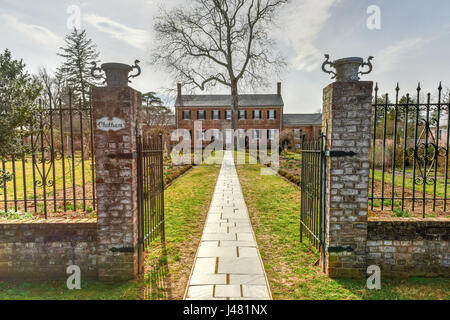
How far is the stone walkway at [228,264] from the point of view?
3080mm

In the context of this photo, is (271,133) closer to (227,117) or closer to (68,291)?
Result: (227,117)

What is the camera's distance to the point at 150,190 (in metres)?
4.17

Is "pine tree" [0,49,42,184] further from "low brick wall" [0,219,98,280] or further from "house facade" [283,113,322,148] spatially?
"house facade" [283,113,322,148]

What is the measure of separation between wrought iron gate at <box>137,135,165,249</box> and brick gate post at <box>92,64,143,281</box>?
0.19m

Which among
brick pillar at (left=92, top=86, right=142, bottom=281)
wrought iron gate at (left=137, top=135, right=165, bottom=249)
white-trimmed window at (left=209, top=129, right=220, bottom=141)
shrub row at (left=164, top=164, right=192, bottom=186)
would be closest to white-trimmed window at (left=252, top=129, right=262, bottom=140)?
white-trimmed window at (left=209, top=129, right=220, bottom=141)

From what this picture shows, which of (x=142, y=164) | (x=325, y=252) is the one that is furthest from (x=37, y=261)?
(x=325, y=252)

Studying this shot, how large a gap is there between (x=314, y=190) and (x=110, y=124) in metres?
3.08

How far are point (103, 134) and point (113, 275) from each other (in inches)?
72.4

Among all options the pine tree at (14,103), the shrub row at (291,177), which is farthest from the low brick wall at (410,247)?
the shrub row at (291,177)

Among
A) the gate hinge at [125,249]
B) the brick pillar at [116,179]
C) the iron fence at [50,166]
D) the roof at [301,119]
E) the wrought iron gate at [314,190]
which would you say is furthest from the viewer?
the roof at [301,119]

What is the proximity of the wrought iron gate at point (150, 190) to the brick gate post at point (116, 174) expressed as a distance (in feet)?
0.62

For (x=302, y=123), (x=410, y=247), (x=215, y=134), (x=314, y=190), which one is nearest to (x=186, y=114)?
(x=215, y=134)

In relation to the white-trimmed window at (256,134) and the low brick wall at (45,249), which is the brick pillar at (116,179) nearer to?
the low brick wall at (45,249)

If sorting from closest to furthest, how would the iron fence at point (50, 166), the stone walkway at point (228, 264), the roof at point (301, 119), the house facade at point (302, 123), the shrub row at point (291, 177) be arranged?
the stone walkway at point (228, 264) < the iron fence at point (50, 166) < the shrub row at point (291, 177) < the house facade at point (302, 123) < the roof at point (301, 119)
